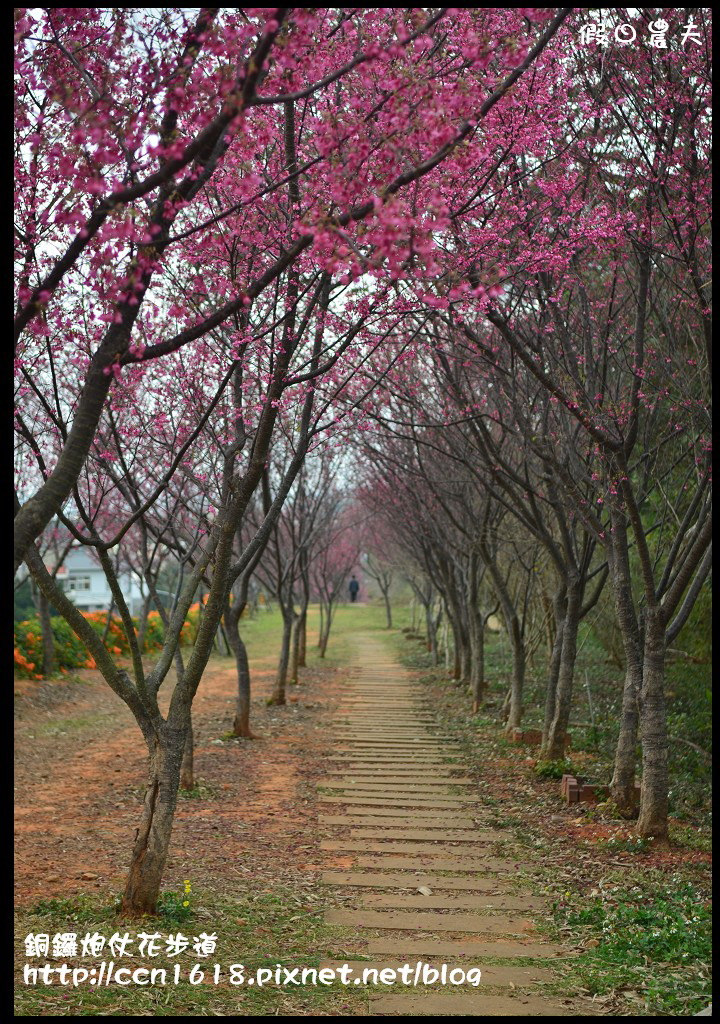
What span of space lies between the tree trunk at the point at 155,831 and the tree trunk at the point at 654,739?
11.9 feet

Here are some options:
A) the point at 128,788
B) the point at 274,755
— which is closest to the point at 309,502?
the point at 274,755

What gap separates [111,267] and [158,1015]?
10.5ft

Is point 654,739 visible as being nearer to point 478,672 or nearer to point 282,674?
point 478,672

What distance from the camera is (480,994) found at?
4.40 meters

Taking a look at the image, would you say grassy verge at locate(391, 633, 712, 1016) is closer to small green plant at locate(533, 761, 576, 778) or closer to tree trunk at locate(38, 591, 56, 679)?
small green plant at locate(533, 761, 576, 778)

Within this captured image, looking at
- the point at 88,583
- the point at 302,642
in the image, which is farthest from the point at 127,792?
the point at 88,583

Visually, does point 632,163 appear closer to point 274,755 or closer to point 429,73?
point 429,73

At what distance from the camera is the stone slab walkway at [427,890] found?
14.5ft

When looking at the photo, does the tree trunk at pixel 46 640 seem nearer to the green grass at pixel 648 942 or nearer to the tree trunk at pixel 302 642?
the tree trunk at pixel 302 642

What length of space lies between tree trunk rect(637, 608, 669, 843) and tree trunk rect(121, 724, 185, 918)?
3634 mm

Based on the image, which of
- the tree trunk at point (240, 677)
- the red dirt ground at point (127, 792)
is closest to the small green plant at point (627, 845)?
the red dirt ground at point (127, 792)

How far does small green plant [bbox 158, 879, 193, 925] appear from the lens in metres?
5.12

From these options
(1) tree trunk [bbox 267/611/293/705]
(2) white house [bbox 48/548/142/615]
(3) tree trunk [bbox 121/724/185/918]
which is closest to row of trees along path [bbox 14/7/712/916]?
(3) tree trunk [bbox 121/724/185/918]

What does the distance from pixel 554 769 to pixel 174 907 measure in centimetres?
527
